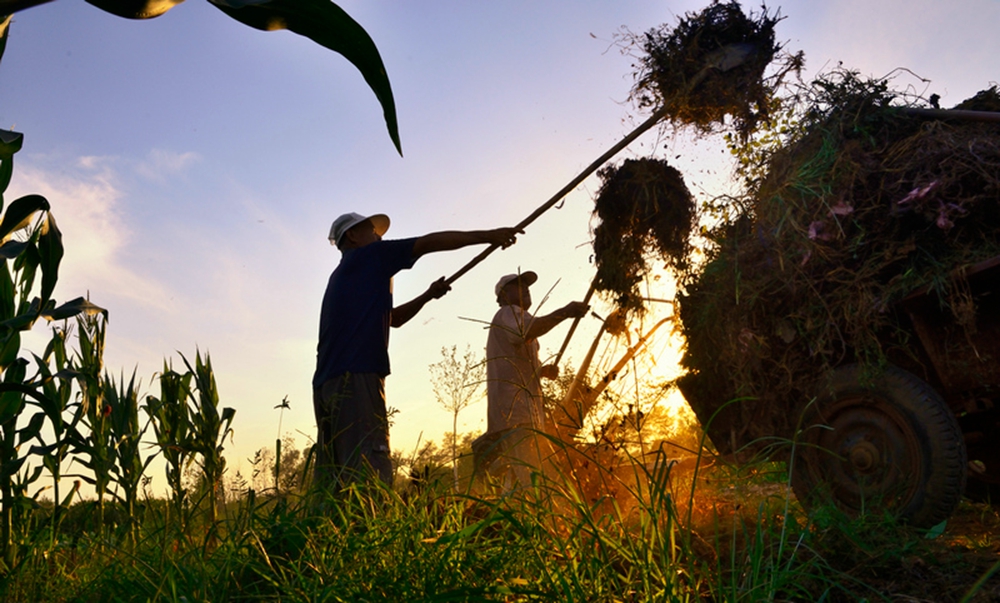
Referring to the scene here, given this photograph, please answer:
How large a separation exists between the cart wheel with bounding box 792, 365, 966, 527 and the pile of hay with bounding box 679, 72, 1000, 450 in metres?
0.14

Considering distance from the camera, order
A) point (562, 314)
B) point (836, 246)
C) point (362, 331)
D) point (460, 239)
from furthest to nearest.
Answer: point (562, 314) < point (460, 239) < point (362, 331) < point (836, 246)

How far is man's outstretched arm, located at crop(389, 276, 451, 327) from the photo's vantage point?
17.7 feet

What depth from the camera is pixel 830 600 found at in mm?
2010

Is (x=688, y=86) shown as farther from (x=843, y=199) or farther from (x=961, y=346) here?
(x=961, y=346)

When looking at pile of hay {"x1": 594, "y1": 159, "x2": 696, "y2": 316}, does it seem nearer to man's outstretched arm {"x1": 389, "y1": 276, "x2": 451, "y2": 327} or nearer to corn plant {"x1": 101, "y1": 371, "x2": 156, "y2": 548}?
man's outstretched arm {"x1": 389, "y1": 276, "x2": 451, "y2": 327}

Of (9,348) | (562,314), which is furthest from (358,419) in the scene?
(562,314)

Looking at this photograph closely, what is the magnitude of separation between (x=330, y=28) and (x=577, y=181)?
158 inches

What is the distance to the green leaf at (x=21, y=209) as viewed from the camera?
2416mm

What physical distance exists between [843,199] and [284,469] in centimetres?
281

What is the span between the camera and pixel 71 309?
304cm

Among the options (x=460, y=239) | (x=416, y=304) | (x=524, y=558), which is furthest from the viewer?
(x=416, y=304)

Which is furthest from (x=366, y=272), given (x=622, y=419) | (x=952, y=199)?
(x=952, y=199)

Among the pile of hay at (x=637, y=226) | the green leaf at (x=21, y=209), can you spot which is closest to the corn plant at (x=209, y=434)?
the green leaf at (x=21, y=209)

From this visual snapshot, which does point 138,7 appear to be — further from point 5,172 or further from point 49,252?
point 5,172
